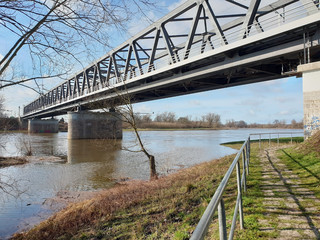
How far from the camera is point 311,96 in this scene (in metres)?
11.6

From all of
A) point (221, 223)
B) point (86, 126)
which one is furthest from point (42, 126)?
point (221, 223)

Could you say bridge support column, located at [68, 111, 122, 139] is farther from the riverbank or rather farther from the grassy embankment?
the grassy embankment

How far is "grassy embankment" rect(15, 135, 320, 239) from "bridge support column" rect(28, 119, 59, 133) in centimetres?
9007

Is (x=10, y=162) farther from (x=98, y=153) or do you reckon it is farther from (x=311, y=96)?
(x=311, y=96)

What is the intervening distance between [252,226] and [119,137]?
43381 millimetres

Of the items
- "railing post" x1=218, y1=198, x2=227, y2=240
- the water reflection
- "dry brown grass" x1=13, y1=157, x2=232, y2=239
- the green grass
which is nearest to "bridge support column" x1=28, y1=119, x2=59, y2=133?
the water reflection

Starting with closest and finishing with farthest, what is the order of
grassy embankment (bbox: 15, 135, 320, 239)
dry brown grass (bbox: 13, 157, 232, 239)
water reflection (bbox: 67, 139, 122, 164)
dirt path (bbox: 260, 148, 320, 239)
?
dirt path (bbox: 260, 148, 320, 239) < grassy embankment (bbox: 15, 135, 320, 239) < dry brown grass (bbox: 13, 157, 232, 239) < water reflection (bbox: 67, 139, 122, 164)

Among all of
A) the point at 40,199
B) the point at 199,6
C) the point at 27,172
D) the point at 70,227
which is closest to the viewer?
the point at 70,227

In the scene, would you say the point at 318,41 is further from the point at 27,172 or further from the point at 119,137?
the point at 119,137

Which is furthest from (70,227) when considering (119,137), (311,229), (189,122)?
Answer: (189,122)

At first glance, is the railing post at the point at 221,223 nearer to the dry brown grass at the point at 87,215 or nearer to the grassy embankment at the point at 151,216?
the grassy embankment at the point at 151,216

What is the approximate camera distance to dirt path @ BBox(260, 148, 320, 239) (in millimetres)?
3078

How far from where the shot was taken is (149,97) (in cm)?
3647

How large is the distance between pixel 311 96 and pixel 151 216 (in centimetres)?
1070
